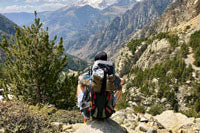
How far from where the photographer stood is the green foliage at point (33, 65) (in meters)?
A: 10.4

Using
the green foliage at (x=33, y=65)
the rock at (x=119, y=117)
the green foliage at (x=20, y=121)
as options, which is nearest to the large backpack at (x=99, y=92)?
the green foliage at (x=20, y=121)

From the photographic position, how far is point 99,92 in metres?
4.83

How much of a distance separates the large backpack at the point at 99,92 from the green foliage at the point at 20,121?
1656 mm

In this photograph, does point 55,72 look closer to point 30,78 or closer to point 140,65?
point 30,78

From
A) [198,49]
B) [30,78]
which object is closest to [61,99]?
[30,78]

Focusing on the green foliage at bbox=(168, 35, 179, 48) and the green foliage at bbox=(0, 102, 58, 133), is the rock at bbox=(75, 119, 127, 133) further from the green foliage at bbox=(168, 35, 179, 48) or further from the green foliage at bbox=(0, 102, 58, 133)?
the green foliage at bbox=(168, 35, 179, 48)

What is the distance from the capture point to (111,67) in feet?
16.5

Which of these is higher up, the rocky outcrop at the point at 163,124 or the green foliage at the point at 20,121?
the green foliage at the point at 20,121

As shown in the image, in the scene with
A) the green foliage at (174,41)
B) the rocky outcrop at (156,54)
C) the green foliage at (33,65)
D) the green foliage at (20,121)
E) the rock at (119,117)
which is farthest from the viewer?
the rocky outcrop at (156,54)

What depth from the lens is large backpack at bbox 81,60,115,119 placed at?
15.3 ft

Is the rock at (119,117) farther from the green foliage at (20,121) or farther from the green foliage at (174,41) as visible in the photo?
the green foliage at (174,41)

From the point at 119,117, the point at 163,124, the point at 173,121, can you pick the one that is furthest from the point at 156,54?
the point at 119,117

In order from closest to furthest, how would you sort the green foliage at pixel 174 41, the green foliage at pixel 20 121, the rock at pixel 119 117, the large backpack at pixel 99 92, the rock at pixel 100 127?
the large backpack at pixel 99 92
the green foliage at pixel 20 121
the rock at pixel 100 127
the rock at pixel 119 117
the green foliage at pixel 174 41

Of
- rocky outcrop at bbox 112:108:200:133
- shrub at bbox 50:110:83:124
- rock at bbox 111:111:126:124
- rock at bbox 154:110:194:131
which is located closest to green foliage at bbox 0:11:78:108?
shrub at bbox 50:110:83:124
